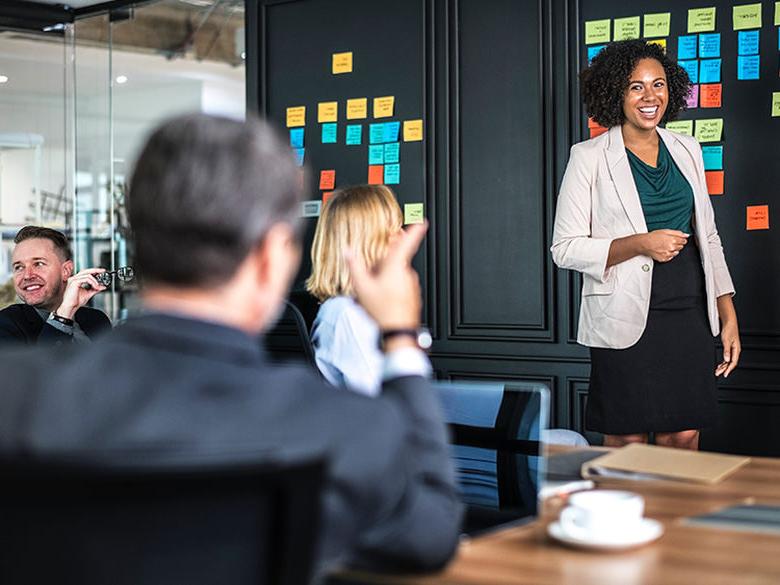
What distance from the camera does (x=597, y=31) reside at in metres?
4.63

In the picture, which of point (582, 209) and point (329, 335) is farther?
point (582, 209)

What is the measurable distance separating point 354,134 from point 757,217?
2.02 metres

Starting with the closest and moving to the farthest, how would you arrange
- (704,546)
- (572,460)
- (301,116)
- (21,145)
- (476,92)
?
(704,546), (572,460), (476,92), (301,116), (21,145)

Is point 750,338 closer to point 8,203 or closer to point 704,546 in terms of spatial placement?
point 704,546

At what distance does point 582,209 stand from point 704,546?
2.09m

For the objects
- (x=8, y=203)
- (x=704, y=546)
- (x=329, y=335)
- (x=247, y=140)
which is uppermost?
(x=8, y=203)

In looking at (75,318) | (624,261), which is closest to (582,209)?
(624,261)

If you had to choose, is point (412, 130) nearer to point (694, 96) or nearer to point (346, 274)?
point (694, 96)

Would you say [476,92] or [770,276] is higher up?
[476,92]

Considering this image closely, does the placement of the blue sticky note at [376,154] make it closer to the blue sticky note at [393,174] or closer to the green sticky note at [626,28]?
the blue sticky note at [393,174]

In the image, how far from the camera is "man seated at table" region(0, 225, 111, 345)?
3613 mm

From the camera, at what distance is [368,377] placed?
8.17 feet

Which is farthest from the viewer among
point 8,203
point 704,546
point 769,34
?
point 8,203

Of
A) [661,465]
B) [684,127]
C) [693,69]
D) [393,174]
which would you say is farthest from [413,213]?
[661,465]
